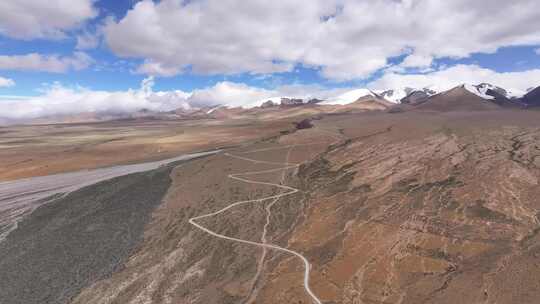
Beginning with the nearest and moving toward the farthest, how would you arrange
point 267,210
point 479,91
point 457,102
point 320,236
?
point 320,236
point 267,210
point 457,102
point 479,91

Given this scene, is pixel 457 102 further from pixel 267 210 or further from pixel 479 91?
pixel 267 210

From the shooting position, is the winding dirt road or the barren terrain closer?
the barren terrain

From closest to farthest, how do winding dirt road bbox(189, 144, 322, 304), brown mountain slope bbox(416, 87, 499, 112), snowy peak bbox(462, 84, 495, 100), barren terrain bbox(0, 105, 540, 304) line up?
barren terrain bbox(0, 105, 540, 304)
winding dirt road bbox(189, 144, 322, 304)
brown mountain slope bbox(416, 87, 499, 112)
snowy peak bbox(462, 84, 495, 100)

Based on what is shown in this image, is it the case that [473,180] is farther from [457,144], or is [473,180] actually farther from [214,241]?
[214,241]

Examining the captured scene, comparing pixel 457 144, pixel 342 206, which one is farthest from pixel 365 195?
pixel 457 144

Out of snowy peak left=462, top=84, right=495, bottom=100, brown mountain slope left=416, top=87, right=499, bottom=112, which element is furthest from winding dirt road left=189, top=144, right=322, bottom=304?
snowy peak left=462, top=84, right=495, bottom=100

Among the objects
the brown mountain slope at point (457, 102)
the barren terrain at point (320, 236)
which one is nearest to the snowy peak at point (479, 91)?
the brown mountain slope at point (457, 102)

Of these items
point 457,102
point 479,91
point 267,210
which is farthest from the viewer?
point 479,91

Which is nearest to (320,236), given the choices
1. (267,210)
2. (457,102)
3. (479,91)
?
(267,210)

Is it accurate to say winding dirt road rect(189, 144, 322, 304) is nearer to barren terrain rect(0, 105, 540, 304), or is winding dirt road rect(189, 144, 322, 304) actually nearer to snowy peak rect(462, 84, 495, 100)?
barren terrain rect(0, 105, 540, 304)

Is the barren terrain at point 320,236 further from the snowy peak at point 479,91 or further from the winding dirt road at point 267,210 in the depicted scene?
the snowy peak at point 479,91

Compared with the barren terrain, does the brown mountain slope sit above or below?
above
